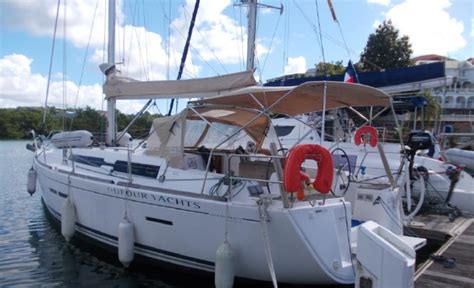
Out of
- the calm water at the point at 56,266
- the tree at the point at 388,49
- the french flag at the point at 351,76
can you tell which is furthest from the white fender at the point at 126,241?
the tree at the point at 388,49

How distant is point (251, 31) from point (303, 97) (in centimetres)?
604

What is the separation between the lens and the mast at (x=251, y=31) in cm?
1163

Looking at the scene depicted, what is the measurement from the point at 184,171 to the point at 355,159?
5.57 meters

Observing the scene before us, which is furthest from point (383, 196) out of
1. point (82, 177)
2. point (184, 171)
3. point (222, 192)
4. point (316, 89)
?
point (82, 177)

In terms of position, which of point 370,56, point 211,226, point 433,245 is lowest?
point 433,245

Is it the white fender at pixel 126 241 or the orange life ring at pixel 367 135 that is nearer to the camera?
the white fender at pixel 126 241

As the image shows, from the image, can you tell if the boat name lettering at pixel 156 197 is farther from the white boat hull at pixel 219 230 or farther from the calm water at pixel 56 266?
the calm water at pixel 56 266

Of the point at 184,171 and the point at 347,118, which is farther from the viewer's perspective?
the point at 347,118

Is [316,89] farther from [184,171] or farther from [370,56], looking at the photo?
[370,56]

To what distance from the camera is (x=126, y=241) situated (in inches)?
244

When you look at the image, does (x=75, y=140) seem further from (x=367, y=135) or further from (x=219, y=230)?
(x=367, y=135)

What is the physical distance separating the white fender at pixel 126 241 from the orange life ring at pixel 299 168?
9.10 ft

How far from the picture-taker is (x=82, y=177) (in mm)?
7418

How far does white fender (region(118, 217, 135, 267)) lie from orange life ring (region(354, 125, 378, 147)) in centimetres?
416
